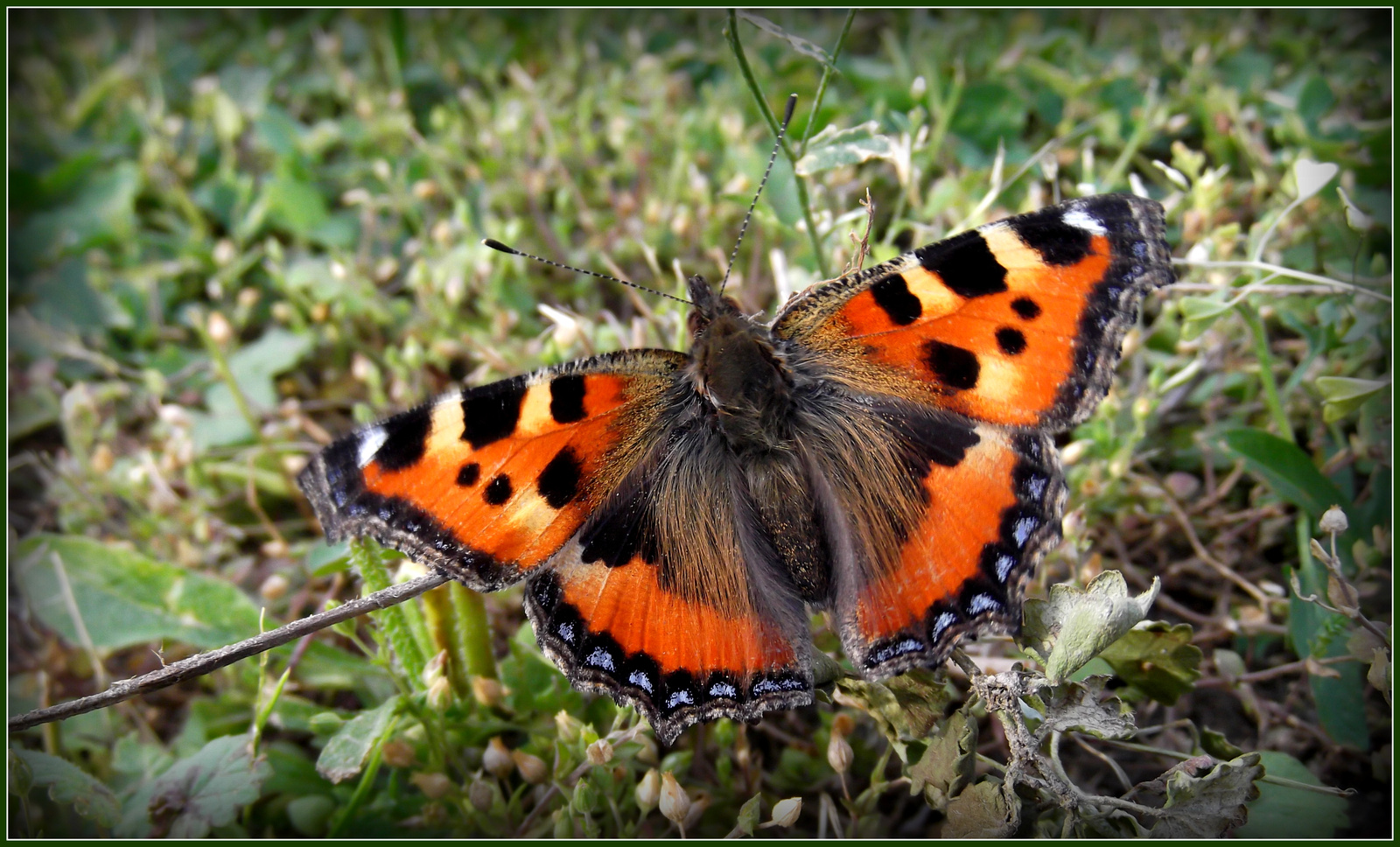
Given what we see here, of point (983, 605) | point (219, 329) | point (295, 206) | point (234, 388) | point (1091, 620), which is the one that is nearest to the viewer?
point (1091, 620)

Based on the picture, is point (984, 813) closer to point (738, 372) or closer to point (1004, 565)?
point (1004, 565)

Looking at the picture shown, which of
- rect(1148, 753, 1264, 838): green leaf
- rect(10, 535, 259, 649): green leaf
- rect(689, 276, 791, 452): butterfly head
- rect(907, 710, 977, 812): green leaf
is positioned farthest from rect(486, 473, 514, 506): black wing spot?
rect(1148, 753, 1264, 838): green leaf

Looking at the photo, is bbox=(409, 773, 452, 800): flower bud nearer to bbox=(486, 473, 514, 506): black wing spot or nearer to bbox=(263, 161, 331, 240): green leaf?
bbox=(486, 473, 514, 506): black wing spot

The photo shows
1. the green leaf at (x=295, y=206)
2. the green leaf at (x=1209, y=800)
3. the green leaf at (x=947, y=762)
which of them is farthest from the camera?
the green leaf at (x=295, y=206)

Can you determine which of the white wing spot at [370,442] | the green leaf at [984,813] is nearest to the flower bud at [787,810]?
the green leaf at [984,813]

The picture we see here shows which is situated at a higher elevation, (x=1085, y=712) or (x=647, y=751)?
(x=1085, y=712)

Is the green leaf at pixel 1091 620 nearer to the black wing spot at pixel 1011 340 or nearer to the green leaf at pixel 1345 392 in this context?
the black wing spot at pixel 1011 340

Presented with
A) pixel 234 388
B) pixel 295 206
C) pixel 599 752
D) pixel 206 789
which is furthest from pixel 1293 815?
pixel 295 206
